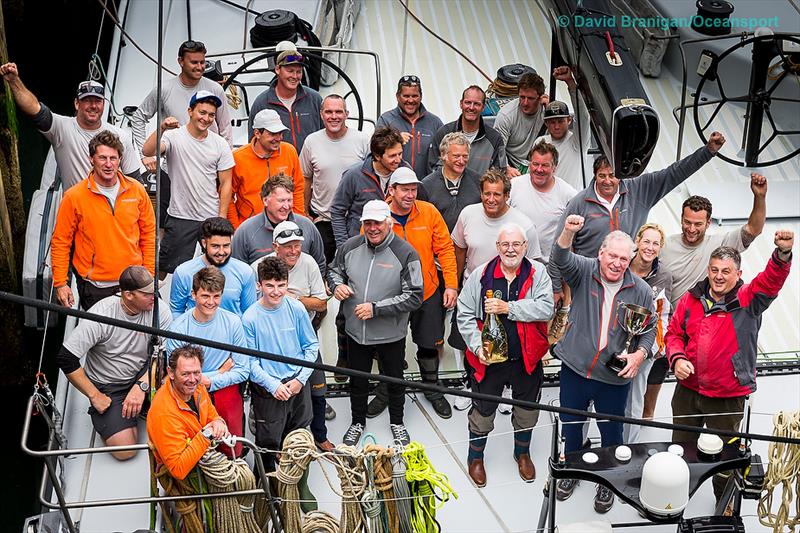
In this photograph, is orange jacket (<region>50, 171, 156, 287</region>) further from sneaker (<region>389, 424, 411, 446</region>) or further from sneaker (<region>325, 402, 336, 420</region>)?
sneaker (<region>389, 424, 411, 446</region>)

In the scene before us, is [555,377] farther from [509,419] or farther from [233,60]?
[233,60]

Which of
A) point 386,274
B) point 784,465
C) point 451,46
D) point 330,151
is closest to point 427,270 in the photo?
point 386,274

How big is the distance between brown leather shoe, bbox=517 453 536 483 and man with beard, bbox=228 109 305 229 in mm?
1786

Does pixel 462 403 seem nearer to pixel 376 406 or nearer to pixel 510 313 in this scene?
pixel 376 406

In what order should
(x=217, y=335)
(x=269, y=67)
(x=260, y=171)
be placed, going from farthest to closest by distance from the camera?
(x=269, y=67) < (x=260, y=171) < (x=217, y=335)

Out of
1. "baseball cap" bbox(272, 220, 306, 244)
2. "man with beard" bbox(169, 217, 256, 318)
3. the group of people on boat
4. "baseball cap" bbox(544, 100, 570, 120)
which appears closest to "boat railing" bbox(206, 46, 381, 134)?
the group of people on boat

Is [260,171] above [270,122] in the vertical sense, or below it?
below

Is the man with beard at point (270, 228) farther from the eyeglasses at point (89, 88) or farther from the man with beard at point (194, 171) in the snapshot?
the eyeglasses at point (89, 88)

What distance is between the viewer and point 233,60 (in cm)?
876

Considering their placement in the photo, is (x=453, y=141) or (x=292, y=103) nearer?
(x=453, y=141)

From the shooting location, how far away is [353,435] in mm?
5883

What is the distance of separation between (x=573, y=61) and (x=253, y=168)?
1.84 metres

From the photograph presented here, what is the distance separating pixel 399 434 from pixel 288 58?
2.51m

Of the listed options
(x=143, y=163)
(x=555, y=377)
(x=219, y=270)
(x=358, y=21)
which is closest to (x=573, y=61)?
(x=555, y=377)
